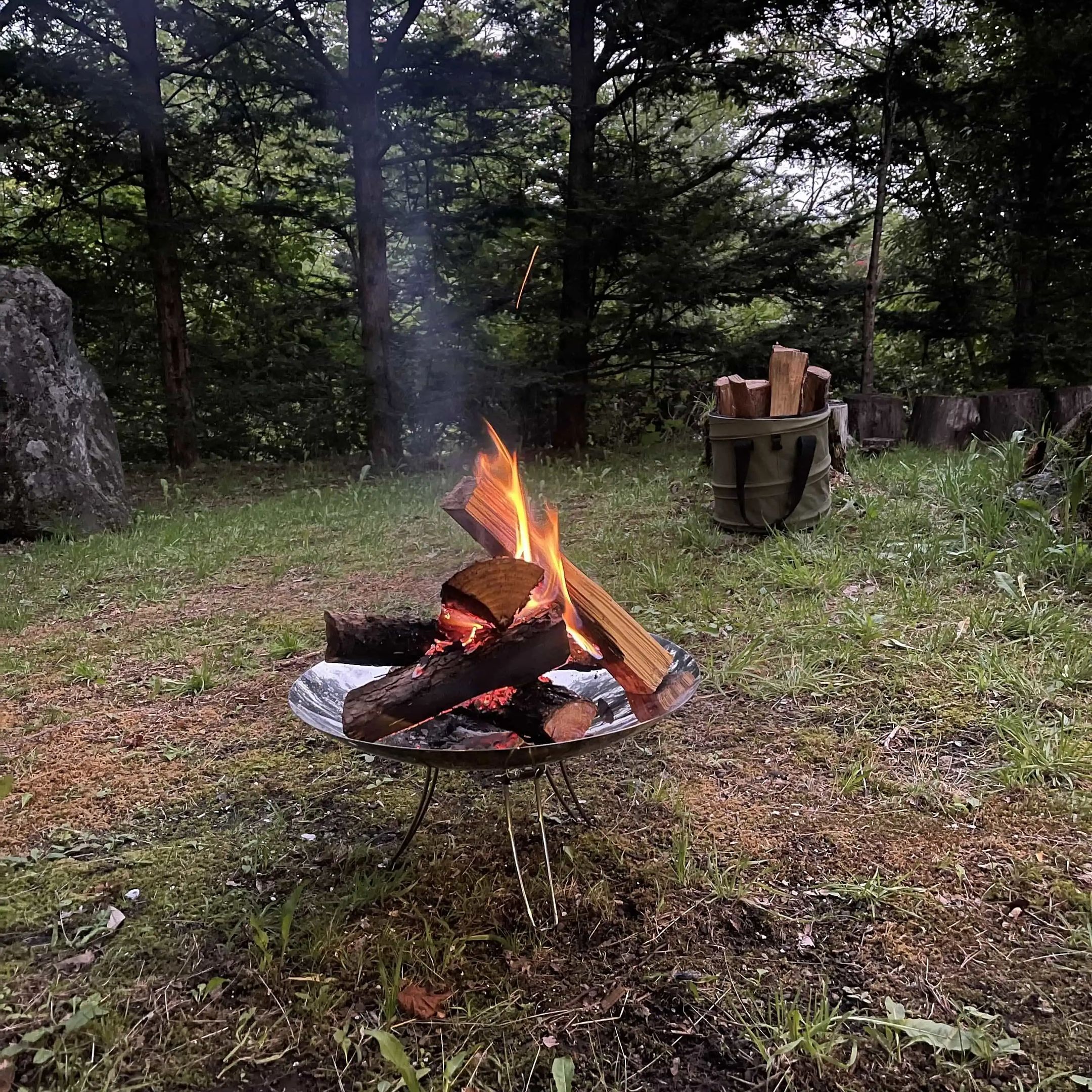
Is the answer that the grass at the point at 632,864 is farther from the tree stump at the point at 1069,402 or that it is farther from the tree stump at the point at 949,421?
the tree stump at the point at 949,421

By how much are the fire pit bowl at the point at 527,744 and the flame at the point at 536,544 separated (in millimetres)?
137

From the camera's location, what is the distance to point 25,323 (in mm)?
5422

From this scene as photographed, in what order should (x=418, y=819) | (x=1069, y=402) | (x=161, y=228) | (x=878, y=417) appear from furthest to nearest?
(x=161, y=228) → (x=878, y=417) → (x=1069, y=402) → (x=418, y=819)

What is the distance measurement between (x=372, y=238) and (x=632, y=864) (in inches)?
276

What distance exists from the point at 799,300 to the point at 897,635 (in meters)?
5.90

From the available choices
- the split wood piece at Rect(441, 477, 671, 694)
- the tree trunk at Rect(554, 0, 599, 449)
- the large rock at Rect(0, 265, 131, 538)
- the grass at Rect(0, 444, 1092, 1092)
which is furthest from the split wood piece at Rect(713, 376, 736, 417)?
the large rock at Rect(0, 265, 131, 538)

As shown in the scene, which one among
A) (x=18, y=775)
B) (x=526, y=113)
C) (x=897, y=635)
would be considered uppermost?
(x=526, y=113)

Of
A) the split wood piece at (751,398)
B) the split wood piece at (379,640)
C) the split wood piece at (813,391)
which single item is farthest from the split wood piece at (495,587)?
the split wood piece at (813,391)

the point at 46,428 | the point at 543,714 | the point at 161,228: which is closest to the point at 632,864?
the point at 543,714

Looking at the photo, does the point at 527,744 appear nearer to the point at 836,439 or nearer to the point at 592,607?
the point at 592,607

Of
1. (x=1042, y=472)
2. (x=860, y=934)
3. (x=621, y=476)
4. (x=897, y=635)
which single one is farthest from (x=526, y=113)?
(x=860, y=934)

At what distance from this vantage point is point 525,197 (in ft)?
25.5

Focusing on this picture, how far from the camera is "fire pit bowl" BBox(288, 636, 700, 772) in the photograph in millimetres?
1471

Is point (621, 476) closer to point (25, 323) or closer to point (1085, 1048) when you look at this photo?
point (25, 323)
